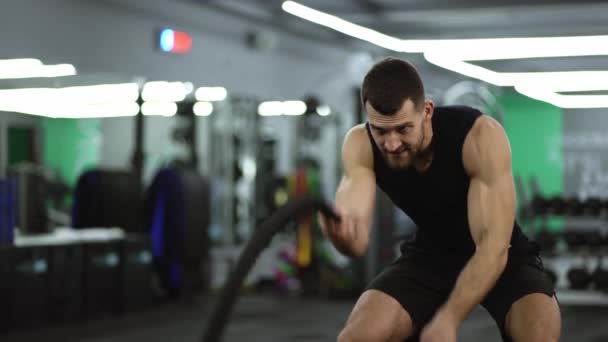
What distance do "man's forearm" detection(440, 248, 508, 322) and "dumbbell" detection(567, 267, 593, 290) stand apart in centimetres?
566

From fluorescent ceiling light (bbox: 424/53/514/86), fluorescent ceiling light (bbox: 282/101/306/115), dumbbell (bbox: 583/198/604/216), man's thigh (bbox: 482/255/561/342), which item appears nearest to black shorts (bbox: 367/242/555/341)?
man's thigh (bbox: 482/255/561/342)

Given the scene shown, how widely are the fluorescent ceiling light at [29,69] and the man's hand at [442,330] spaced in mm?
4325

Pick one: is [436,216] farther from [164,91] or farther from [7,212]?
[164,91]

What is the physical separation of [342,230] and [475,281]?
0.35m

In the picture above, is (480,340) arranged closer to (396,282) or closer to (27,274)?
(27,274)

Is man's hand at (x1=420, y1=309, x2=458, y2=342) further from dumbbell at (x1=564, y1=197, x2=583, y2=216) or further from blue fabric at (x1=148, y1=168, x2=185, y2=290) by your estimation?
dumbbell at (x1=564, y1=197, x2=583, y2=216)

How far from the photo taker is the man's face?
82.9 inches

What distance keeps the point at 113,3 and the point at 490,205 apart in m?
5.05

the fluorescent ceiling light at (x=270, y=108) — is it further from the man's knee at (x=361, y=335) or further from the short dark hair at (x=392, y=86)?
the short dark hair at (x=392, y=86)

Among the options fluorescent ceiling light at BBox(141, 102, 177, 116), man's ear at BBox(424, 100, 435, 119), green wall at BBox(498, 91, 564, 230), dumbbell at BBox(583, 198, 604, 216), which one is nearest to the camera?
man's ear at BBox(424, 100, 435, 119)

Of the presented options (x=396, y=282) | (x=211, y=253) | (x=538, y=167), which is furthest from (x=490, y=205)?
(x=538, y=167)

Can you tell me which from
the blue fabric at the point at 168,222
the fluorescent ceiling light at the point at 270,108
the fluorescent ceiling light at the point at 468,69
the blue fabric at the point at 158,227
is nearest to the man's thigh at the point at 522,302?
the blue fabric at the point at 168,222

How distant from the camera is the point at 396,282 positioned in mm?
2461

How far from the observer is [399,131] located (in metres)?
2.13
